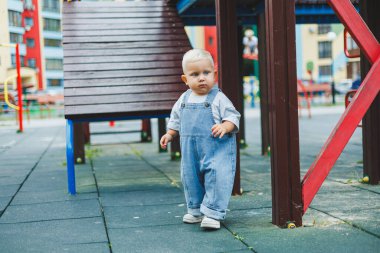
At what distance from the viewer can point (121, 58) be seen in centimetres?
629

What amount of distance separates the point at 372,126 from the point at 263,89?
335 centimetres

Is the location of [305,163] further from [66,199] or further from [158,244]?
[158,244]

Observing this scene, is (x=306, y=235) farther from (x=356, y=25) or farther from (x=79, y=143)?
(x=79, y=143)

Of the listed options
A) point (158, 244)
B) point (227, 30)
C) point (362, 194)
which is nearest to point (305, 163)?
point (362, 194)

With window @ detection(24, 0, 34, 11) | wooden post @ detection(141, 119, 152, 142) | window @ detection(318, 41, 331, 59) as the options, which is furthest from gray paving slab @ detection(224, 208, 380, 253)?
window @ detection(318, 41, 331, 59)

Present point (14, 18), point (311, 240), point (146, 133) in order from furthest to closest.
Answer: point (146, 133) < point (14, 18) < point (311, 240)

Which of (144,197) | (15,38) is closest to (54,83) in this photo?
(15,38)

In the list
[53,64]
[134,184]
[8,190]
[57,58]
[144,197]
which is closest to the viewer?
[144,197]

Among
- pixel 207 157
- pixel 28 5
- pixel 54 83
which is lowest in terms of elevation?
pixel 207 157

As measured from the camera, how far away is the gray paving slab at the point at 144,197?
4.68 m

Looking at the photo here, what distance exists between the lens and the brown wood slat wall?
5.73 metres

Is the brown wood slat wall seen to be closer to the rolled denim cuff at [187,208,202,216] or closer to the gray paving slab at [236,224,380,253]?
the rolled denim cuff at [187,208,202,216]

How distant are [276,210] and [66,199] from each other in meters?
2.11

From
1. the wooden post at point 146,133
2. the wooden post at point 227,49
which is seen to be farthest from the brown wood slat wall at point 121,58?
the wooden post at point 146,133
